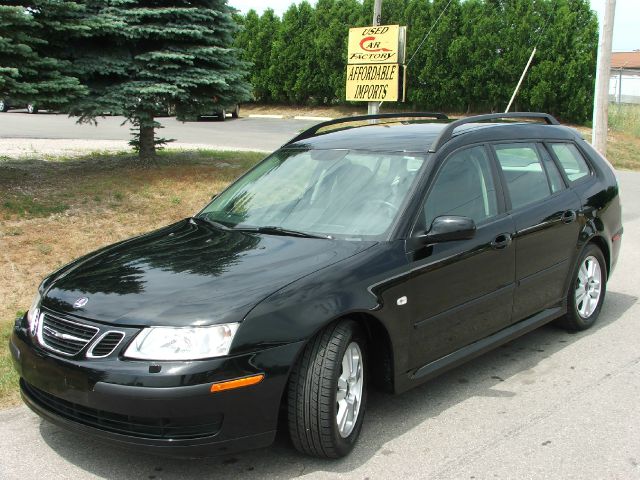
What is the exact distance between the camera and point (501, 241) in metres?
4.82

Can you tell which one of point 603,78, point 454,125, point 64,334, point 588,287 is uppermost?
point 603,78

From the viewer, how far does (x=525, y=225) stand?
508 cm

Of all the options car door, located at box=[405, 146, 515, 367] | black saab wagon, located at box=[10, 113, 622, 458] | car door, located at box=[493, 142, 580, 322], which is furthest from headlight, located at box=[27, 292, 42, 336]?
car door, located at box=[493, 142, 580, 322]

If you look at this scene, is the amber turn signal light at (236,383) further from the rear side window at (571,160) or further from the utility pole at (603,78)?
the utility pole at (603,78)

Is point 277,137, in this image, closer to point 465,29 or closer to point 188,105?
point 465,29

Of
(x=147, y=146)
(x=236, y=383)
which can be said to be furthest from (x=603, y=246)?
(x=147, y=146)

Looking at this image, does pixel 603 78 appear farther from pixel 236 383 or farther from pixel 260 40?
pixel 260 40

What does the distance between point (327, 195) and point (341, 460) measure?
1.63 metres

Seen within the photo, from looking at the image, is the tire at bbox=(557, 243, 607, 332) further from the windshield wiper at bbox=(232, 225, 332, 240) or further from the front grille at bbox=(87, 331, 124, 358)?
the front grille at bbox=(87, 331, 124, 358)

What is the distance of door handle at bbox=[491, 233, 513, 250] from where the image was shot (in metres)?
4.76

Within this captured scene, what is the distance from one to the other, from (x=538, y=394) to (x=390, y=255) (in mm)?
1454

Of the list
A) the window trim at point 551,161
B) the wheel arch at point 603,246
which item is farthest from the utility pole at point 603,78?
the window trim at point 551,161

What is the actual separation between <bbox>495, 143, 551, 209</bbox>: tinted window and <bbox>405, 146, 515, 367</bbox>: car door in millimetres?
167

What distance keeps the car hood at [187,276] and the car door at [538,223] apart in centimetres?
149
